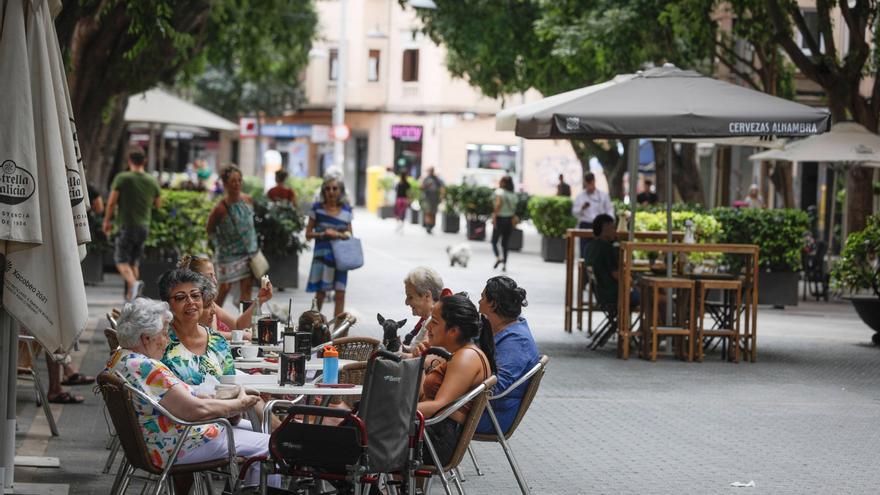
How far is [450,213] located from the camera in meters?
41.2

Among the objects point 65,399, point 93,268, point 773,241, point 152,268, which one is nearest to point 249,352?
point 65,399

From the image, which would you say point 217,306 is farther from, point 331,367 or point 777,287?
point 777,287

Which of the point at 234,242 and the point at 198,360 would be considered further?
the point at 234,242

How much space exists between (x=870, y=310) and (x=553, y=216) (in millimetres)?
14870

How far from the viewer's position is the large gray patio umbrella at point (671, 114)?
45.8 ft

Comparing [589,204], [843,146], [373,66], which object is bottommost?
[589,204]

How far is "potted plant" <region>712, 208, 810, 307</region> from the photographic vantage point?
21578mm

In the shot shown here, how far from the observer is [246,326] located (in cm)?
1023

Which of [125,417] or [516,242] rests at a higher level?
[125,417]

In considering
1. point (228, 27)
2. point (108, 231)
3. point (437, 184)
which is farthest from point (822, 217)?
point (108, 231)

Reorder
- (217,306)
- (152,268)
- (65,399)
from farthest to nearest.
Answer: (152,268), (65,399), (217,306)

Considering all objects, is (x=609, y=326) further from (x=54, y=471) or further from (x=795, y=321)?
(x=54, y=471)

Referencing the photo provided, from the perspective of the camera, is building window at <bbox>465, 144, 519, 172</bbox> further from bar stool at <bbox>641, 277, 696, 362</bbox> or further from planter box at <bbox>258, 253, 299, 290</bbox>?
bar stool at <bbox>641, 277, 696, 362</bbox>

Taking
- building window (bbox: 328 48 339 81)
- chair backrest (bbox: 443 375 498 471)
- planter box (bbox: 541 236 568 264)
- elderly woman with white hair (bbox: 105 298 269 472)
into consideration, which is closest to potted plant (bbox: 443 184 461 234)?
planter box (bbox: 541 236 568 264)
